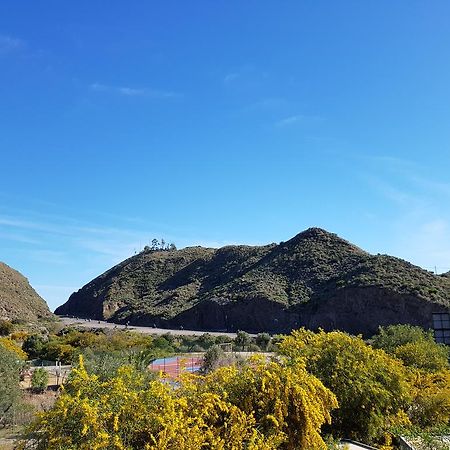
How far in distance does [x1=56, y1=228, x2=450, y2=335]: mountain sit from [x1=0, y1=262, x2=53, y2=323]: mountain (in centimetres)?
1471

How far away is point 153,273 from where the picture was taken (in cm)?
11869

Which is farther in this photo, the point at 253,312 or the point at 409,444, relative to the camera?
the point at 253,312

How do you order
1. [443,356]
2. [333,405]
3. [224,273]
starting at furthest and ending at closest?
[224,273], [443,356], [333,405]

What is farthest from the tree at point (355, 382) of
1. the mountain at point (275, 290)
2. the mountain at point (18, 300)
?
the mountain at point (18, 300)

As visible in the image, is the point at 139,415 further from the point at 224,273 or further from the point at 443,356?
the point at 224,273

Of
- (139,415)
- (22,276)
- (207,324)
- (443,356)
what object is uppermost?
(22,276)

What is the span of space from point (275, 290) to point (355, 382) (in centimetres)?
6652

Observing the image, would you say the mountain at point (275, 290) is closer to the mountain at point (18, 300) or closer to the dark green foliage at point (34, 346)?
the mountain at point (18, 300)

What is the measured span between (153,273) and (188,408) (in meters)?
111

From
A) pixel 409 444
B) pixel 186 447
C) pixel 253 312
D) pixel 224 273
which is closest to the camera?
pixel 186 447

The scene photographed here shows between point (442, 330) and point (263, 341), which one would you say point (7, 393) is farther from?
point (263, 341)

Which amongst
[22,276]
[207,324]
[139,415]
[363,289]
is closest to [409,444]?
[139,415]

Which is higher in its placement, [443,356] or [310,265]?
[310,265]

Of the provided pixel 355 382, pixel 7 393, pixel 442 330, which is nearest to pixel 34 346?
pixel 7 393
